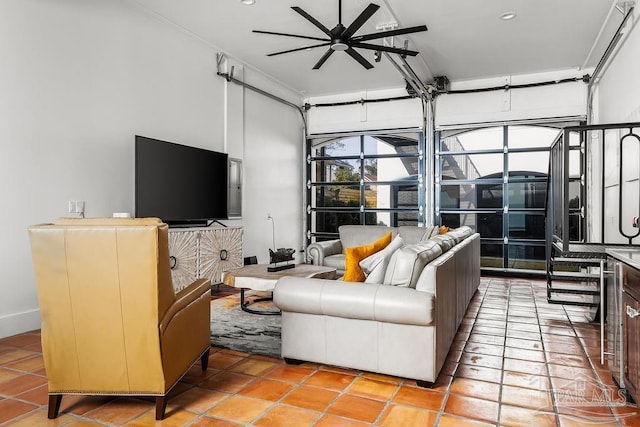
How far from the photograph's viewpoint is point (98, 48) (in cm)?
424

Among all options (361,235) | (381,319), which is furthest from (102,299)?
(361,235)

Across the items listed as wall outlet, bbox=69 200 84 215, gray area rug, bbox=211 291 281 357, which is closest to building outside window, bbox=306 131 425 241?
gray area rug, bbox=211 291 281 357

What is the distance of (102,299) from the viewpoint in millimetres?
2074

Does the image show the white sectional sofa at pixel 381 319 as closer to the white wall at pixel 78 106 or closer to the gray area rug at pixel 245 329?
the gray area rug at pixel 245 329

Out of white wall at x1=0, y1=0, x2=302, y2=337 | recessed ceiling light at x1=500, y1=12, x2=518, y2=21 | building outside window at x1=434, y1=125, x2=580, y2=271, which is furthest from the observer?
building outside window at x1=434, y1=125, x2=580, y2=271

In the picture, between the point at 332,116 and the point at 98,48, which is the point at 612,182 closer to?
the point at 332,116

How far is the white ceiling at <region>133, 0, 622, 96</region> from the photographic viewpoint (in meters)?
4.60

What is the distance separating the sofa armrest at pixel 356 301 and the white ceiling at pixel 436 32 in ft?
10.3

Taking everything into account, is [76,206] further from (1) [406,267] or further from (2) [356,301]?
(1) [406,267]

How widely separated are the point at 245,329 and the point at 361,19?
2767 millimetres

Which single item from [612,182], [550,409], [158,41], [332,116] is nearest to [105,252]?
[550,409]

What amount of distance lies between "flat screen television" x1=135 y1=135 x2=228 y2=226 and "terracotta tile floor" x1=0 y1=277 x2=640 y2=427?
1.70 m

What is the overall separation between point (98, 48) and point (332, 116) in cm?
455

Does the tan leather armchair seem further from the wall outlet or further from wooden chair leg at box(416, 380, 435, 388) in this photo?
the wall outlet
